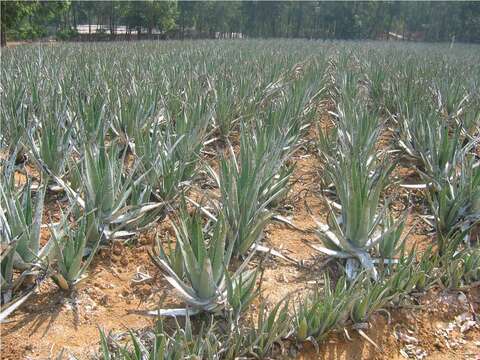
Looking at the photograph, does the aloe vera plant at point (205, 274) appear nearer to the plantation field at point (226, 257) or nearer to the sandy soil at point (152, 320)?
the plantation field at point (226, 257)

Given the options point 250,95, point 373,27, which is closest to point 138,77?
point 250,95

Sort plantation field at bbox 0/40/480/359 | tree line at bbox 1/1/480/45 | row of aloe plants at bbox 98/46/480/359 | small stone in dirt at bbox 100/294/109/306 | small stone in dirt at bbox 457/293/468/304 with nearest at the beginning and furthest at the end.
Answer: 1. row of aloe plants at bbox 98/46/480/359
2. plantation field at bbox 0/40/480/359
3. small stone in dirt at bbox 100/294/109/306
4. small stone in dirt at bbox 457/293/468/304
5. tree line at bbox 1/1/480/45

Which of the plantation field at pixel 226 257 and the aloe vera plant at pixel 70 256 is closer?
the plantation field at pixel 226 257

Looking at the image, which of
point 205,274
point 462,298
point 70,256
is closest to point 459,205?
point 462,298

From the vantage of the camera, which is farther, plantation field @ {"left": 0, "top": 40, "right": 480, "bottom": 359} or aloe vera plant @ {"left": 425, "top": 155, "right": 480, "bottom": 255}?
aloe vera plant @ {"left": 425, "top": 155, "right": 480, "bottom": 255}

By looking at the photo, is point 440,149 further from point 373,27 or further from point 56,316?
point 373,27

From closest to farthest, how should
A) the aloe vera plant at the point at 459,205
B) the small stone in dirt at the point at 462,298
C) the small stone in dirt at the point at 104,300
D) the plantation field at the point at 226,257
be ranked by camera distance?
the plantation field at the point at 226,257 → the small stone in dirt at the point at 104,300 → the small stone in dirt at the point at 462,298 → the aloe vera plant at the point at 459,205

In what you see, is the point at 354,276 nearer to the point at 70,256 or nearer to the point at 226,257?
the point at 226,257

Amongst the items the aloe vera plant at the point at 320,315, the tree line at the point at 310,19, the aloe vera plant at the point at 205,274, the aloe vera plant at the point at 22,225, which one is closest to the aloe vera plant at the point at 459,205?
the aloe vera plant at the point at 320,315

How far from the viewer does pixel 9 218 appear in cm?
209

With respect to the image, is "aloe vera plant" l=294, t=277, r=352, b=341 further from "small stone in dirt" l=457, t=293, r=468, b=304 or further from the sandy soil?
"small stone in dirt" l=457, t=293, r=468, b=304

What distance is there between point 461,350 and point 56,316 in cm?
202

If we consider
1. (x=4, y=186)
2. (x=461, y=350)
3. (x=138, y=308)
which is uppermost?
(x=4, y=186)

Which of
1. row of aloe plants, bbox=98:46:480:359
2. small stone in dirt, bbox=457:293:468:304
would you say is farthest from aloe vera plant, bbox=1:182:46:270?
small stone in dirt, bbox=457:293:468:304
